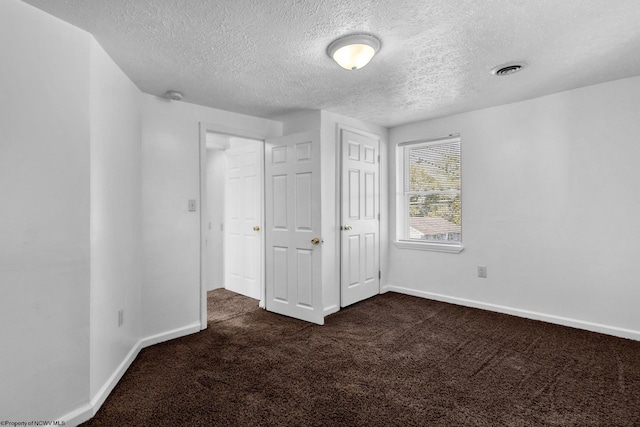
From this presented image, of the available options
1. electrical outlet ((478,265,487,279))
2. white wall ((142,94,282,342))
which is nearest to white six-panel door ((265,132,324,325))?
white wall ((142,94,282,342))

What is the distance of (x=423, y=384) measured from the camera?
213cm

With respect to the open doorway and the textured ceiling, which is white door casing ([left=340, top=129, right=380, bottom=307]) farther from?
the open doorway

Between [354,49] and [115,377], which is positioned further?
[115,377]

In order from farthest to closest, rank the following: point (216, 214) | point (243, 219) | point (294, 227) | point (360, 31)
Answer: point (216, 214), point (243, 219), point (294, 227), point (360, 31)

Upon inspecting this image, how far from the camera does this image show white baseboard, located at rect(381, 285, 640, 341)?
9.27 ft

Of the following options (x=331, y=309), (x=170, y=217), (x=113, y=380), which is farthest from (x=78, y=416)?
(x=331, y=309)

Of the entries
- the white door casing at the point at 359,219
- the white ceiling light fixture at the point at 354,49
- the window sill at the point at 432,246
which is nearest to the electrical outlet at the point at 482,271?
the window sill at the point at 432,246

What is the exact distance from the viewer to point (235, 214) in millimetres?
4586

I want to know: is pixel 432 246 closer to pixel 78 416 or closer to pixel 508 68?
pixel 508 68

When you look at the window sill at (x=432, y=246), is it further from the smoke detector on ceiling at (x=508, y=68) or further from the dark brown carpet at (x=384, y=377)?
the smoke detector on ceiling at (x=508, y=68)

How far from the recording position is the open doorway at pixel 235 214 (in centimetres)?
421

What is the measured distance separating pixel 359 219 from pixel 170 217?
2169 mm

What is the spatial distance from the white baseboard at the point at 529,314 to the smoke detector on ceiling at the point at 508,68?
2451mm

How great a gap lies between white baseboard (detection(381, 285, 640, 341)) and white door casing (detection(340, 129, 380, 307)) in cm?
51
